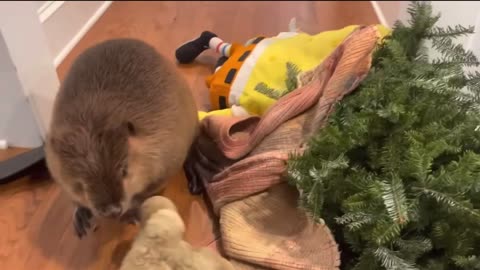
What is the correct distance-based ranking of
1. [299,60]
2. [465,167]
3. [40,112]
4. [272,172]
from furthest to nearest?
1. [299,60]
2. [40,112]
3. [272,172]
4. [465,167]

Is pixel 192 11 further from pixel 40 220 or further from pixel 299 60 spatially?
pixel 40 220

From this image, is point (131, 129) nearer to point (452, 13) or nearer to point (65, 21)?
point (65, 21)

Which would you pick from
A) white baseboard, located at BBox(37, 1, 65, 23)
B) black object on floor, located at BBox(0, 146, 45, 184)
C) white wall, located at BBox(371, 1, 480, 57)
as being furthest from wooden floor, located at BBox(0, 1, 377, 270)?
white wall, located at BBox(371, 1, 480, 57)

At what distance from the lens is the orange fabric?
1.78 meters

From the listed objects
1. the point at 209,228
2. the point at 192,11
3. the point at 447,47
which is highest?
the point at 447,47

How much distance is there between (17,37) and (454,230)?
121 cm

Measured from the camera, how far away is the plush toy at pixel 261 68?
1.68 m

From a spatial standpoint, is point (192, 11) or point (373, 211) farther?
point (192, 11)

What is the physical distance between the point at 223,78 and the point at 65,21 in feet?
2.79

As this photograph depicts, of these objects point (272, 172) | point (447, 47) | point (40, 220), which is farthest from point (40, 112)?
point (447, 47)

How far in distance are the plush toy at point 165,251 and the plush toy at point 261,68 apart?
60cm

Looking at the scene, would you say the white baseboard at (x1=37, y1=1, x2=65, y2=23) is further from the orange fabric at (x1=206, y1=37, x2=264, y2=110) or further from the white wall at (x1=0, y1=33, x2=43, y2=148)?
the orange fabric at (x1=206, y1=37, x2=264, y2=110)

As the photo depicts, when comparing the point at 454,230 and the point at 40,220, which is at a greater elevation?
the point at 454,230

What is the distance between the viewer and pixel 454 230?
→ 3.69 feet
